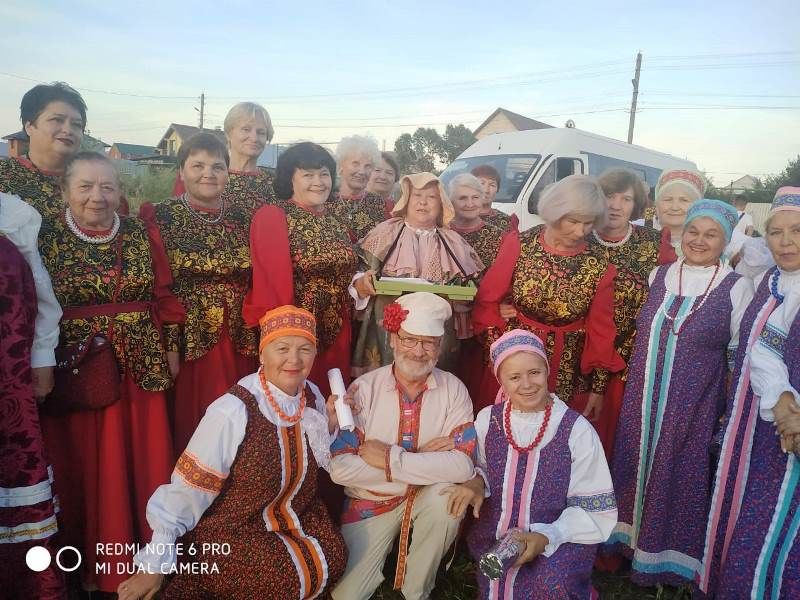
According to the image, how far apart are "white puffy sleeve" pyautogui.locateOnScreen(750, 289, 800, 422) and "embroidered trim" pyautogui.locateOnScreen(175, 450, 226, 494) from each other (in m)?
2.45

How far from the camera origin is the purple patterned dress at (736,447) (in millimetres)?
2854

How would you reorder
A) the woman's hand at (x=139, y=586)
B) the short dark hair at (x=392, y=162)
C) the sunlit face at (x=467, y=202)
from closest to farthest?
the woman's hand at (x=139, y=586) < the sunlit face at (x=467, y=202) < the short dark hair at (x=392, y=162)

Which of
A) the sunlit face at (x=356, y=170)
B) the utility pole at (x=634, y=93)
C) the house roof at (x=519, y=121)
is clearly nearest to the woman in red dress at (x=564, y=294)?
the sunlit face at (x=356, y=170)

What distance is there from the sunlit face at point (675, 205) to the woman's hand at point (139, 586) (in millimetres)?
3863

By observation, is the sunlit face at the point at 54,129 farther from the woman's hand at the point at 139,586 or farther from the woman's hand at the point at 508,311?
the woman's hand at the point at 508,311

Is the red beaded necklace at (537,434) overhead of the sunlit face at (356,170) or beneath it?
beneath

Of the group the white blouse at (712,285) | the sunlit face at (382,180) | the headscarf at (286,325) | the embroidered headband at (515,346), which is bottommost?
the embroidered headband at (515,346)

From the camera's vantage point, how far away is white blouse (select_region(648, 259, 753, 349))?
3037 millimetres

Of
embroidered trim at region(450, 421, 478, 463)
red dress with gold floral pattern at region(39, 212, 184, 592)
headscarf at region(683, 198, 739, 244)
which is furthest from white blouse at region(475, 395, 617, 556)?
red dress with gold floral pattern at region(39, 212, 184, 592)

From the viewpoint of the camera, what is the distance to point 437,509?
9.64 feet

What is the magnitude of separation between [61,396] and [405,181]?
7.23ft

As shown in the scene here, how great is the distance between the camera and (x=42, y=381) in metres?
2.63

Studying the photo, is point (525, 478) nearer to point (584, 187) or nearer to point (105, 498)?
point (584, 187)

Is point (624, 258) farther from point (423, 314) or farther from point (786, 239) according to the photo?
point (423, 314)
